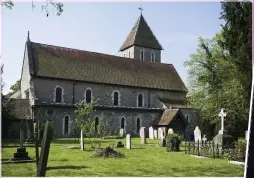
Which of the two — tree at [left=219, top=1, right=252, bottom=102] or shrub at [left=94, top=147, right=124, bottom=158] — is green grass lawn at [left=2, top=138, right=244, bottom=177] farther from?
tree at [left=219, top=1, right=252, bottom=102]

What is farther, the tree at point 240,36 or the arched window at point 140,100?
the arched window at point 140,100

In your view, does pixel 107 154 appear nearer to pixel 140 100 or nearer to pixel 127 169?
pixel 127 169

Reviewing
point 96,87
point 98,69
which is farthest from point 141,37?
point 96,87

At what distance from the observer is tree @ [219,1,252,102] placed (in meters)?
18.5

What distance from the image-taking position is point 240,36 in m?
19.5

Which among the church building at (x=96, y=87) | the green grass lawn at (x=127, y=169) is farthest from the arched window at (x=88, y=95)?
the green grass lawn at (x=127, y=169)

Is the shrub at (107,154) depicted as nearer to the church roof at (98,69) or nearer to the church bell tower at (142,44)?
the church roof at (98,69)

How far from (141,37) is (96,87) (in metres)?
17.8

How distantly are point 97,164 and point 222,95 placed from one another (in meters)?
16.5

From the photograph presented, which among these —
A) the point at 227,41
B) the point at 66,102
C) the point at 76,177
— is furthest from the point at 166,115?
the point at 76,177

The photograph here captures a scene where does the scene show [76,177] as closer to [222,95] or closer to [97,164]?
[97,164]

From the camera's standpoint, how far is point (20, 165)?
10633mm

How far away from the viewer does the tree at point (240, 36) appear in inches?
730

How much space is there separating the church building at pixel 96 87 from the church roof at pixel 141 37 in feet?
26.6
